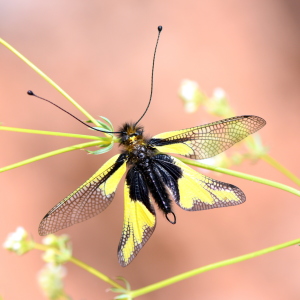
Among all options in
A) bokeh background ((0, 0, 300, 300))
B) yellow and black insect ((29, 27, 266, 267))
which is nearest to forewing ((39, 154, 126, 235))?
yellow and black insect ((29, 27, 266, 267))

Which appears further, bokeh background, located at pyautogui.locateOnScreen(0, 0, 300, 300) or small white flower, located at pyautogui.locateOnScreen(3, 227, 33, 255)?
bokeh background, located at pyautogui.locateOnScreen(0, 0, 300, 300)

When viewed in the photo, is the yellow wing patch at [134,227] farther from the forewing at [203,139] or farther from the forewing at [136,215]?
the forewing at [203,139]

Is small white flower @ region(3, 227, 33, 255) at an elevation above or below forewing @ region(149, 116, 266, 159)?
below

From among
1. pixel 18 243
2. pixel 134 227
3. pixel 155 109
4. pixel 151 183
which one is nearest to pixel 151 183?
pixel 151 183

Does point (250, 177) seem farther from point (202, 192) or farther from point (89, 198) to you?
point (89, 198)

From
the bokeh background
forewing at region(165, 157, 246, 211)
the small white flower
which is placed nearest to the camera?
forewing at region(165, 157, 246, 211)

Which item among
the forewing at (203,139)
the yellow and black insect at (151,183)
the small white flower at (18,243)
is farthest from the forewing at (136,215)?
the small white flower at (18,243)

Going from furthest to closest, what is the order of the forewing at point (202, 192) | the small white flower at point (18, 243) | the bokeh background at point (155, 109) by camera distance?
1. the bokeh background at point (155, 109)
2. the small white flower at point (18, 243)
3. the forewing at point (202, 192)

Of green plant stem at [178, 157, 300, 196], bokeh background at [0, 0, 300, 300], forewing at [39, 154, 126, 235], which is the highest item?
bokeh background at [0, 0, 300, 300]

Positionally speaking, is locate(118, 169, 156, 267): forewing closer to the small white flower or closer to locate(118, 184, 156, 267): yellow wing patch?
locate(118, 184, 156, 267): yellow wing patch

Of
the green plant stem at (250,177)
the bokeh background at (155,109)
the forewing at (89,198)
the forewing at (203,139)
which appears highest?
the bokeh background at (155,109)
